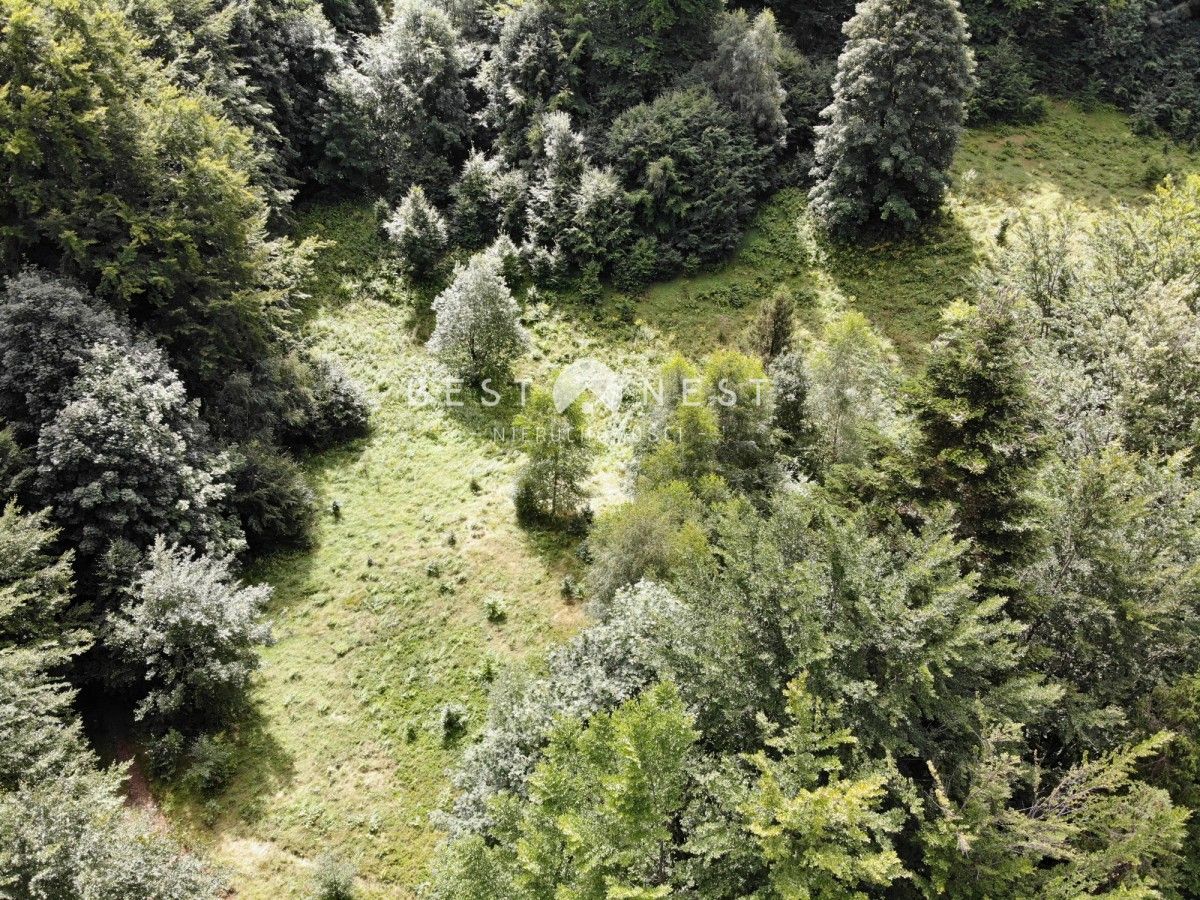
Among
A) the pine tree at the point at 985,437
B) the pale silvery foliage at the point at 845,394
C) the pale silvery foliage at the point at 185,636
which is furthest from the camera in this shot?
the pale silvery foliage at the point at 845,394

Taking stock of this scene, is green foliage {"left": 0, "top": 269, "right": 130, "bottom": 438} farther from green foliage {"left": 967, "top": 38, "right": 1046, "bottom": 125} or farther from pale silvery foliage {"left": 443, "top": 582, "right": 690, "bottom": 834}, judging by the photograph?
green foliage {"left": 967, "top": 38, "right": 1046, "bottom": 125}

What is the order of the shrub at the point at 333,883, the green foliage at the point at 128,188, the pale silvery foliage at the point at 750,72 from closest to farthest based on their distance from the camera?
the shrub at the point at 333,883
the green foliage at the point at 128,188
the pale silvery foliage at the point at 750,72

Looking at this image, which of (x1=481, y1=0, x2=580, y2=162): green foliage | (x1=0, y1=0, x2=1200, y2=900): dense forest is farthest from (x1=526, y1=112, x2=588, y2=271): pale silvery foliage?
(x1=481, y1=0, x2=580, y2=162): green foliage

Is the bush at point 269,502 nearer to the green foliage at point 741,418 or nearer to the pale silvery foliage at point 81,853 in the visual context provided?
the pale silvery foliage at point 81,853

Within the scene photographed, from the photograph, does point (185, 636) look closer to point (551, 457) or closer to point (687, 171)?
point (551, 457)

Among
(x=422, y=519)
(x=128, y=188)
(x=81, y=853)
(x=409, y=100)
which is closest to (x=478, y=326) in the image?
(x=422, y=519)

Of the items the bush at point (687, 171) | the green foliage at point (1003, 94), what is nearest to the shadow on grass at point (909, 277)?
the bush at point (687, 171)

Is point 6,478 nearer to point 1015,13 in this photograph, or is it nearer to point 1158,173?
point 1158,173
